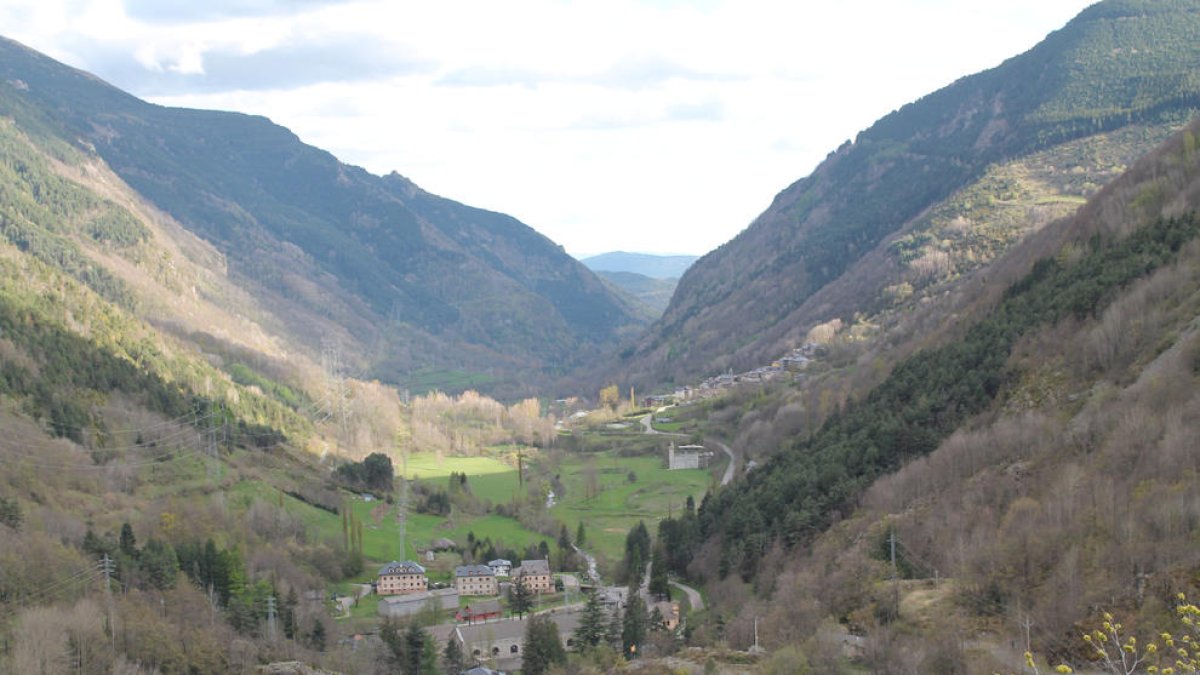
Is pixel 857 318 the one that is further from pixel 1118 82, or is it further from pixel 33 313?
pixel 33 313

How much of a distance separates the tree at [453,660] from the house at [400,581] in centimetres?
1249

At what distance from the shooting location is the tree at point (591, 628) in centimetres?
5106

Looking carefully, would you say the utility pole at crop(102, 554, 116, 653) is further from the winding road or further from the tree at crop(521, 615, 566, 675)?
the winding road

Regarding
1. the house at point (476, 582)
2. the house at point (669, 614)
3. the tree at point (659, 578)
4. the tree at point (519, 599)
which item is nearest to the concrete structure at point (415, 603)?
the house at point (476, 582)

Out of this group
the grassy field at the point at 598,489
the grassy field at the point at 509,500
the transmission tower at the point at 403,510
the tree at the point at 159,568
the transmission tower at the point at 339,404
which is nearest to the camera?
the tree at the point at 159,568

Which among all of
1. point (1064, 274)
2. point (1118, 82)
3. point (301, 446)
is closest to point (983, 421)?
point (1064, 274)

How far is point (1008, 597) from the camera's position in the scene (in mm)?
36000

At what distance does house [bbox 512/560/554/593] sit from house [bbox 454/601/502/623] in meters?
4.68

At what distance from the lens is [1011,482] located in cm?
4488

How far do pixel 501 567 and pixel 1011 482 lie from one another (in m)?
35.7

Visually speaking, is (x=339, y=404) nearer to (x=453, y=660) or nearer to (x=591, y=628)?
(x=453, y=660)

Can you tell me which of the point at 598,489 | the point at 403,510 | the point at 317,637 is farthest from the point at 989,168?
the point at 317,637

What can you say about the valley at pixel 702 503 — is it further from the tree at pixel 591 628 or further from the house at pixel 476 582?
the house at pixel 476 582

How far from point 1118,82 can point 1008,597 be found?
499ft
